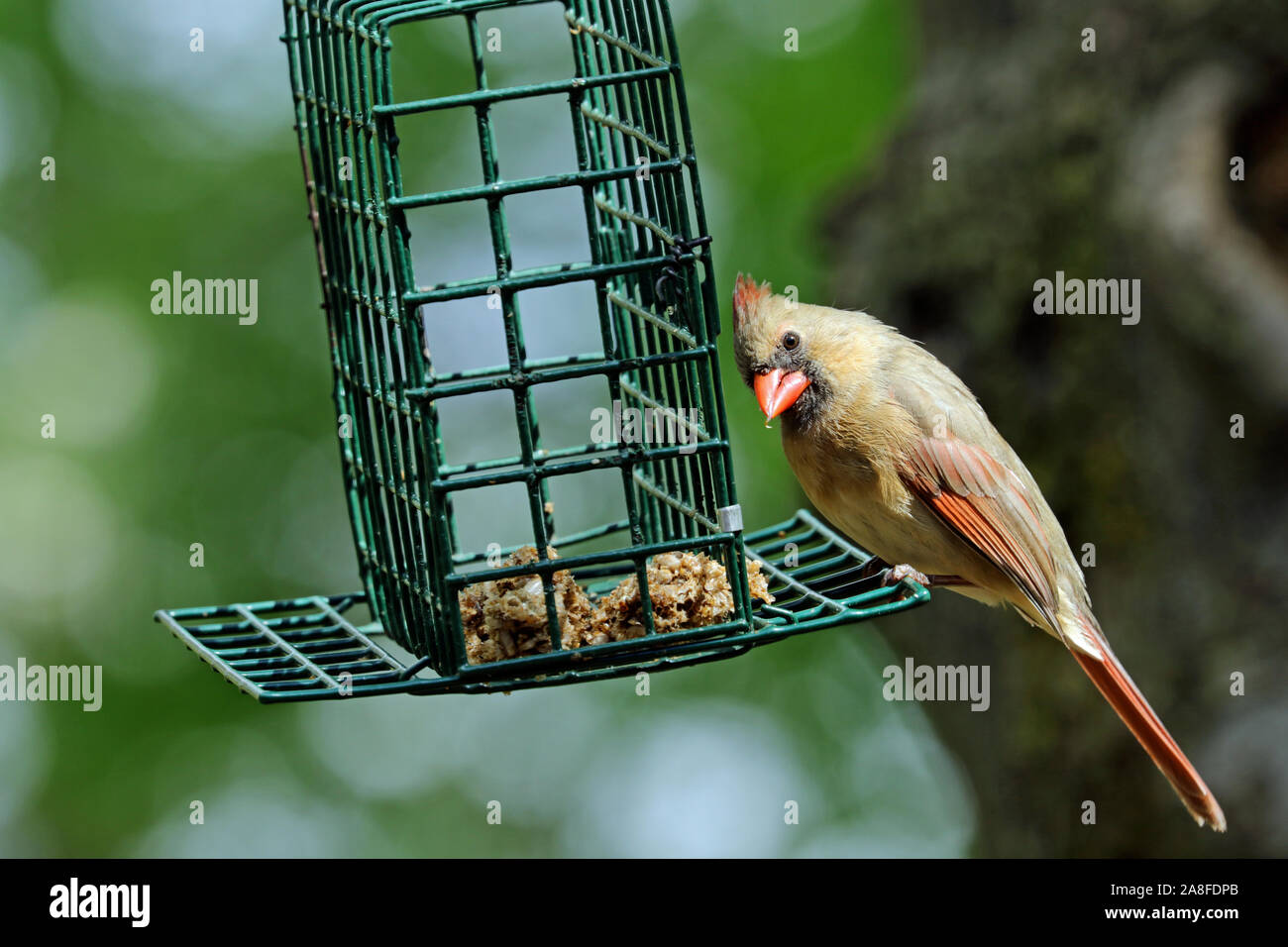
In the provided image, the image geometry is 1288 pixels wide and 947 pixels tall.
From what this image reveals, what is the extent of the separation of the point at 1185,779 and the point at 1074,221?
293cm

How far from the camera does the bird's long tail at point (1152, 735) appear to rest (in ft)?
15.8

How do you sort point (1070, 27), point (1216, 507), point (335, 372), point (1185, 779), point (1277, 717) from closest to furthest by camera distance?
point (335, 372) < point (1185, 779) < point (1277, 717) < point (1216, 507) < point (1070, 27)

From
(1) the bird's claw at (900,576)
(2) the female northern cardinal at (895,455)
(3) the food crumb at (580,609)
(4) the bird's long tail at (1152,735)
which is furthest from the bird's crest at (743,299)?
(4) the bird's long tail at (1152,735)

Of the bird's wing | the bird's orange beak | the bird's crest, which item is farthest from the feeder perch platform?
the bird's crest

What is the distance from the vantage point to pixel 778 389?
4508mm

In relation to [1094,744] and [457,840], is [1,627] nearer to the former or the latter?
[457,840]

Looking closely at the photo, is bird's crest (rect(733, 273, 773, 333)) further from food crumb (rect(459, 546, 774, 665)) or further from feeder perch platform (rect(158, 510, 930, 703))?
food crumb (rect(459, 546, 774, 665))

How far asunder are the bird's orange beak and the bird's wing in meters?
0.48

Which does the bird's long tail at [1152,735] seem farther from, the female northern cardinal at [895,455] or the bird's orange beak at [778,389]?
the bird's orange beak at [778,389]

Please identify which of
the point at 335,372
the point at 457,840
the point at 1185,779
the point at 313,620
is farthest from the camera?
the point at 457,840

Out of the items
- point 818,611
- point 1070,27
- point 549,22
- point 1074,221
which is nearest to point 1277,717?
point 1074,221

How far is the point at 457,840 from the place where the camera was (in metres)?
10.8

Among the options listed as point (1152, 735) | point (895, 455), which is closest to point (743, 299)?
point (895, 455)

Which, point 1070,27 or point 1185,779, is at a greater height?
point 1070,27
